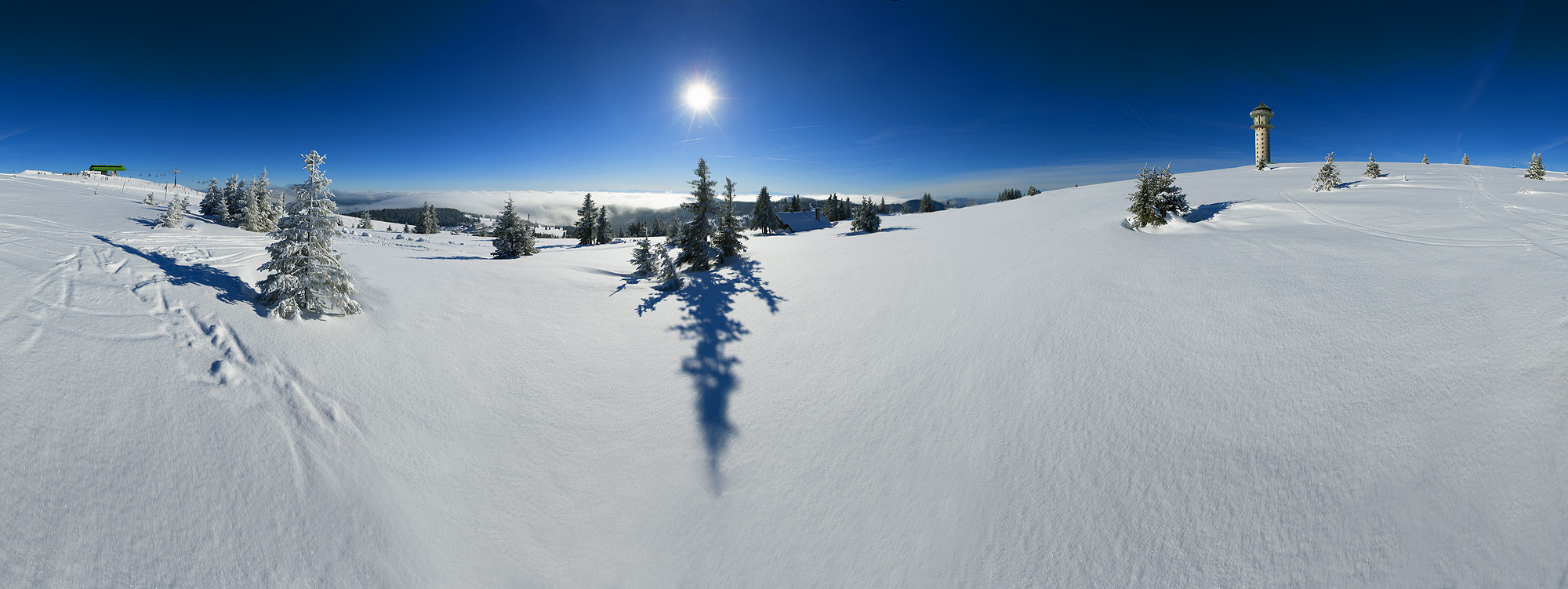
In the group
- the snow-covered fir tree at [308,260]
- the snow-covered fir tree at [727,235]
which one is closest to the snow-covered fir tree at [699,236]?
the snow-covered fir tree at [727,235]

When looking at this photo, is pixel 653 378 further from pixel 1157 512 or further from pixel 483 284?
pixel 1157 512

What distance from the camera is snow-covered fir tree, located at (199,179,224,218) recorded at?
40.6m

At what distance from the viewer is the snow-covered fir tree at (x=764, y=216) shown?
3838cm

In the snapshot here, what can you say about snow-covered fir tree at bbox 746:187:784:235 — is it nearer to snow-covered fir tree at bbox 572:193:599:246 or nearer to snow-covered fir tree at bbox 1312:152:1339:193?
snow-covered fir tree at bbox 572:193:599:246

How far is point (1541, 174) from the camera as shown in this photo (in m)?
26.8

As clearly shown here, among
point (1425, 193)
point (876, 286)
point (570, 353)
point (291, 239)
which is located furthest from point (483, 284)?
point (1425, 193)

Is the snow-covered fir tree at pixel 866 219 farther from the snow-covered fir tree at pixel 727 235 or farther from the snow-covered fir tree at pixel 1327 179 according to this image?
the snow-covered fir tree at pixel 1327 179

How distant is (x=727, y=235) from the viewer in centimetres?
1502

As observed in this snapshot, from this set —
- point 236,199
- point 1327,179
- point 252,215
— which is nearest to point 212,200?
point 236,199

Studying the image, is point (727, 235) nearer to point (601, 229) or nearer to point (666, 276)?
point (666, 276)

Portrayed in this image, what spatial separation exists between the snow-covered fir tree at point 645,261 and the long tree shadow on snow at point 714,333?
3.34 feet

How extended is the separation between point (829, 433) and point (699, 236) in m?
9.74

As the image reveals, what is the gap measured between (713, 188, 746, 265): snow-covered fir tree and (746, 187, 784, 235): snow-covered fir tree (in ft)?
73.0

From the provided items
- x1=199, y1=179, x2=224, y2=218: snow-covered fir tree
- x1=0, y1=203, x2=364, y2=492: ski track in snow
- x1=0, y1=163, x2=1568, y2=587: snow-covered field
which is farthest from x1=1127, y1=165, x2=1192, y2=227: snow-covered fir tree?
x1=199, y1=179, x2=224, y2=218: snow-covered fir tree
